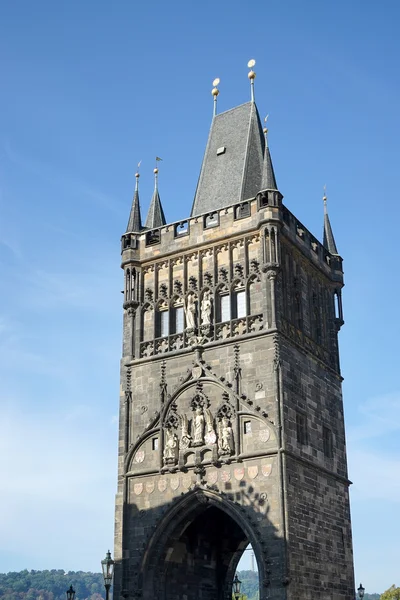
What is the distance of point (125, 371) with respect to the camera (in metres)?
30.2

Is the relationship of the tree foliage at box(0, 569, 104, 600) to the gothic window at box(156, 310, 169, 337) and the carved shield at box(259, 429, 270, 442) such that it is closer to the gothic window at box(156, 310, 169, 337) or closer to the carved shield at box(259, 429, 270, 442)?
the gothic window at box(156, 310, 169, 337)

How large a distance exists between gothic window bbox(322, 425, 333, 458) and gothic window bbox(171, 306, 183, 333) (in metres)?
6.12

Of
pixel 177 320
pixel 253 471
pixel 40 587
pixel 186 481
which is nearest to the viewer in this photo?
pixel 253 471

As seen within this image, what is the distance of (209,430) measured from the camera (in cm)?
2734

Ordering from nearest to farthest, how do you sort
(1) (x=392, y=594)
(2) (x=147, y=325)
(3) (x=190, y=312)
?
(3) (x=190, y=312)
(2) (x=147, y=325)
(1) (x=392, y=594)

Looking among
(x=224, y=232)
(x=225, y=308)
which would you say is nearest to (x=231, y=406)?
(x=225, y=308)

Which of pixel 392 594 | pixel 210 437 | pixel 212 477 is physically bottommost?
pixel 392 594

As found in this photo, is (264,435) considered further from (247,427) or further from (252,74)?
(252,74)

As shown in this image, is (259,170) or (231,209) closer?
(231,209)

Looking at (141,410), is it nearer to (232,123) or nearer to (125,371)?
(125,371)

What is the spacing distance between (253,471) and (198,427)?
8.04 ft

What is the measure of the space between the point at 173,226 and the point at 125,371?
5.67 meters

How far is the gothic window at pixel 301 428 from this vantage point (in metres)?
27.4

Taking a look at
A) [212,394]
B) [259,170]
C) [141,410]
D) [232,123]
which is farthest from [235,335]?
[232,123]
